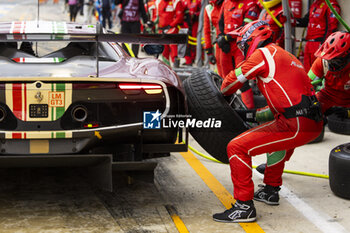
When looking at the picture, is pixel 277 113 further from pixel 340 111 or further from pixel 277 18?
pixel 277 18

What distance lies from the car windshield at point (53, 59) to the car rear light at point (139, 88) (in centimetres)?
29

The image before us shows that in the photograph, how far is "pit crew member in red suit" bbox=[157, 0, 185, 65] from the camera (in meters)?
14.1

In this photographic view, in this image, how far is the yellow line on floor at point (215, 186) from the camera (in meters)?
4.29

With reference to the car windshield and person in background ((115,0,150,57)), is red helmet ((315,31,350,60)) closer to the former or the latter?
the car windshield

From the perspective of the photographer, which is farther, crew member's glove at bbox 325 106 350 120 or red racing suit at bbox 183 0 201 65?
red racing suit at bbox 183 0 201 65

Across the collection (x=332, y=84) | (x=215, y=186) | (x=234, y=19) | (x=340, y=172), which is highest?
(x=234, y=19)

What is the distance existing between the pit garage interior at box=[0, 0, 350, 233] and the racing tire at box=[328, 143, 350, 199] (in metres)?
0.08

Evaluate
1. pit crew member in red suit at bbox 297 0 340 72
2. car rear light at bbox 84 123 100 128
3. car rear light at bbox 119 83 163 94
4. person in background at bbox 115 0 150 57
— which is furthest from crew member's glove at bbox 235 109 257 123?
person in background at bbox 115 0 150 57

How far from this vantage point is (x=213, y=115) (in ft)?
15.6

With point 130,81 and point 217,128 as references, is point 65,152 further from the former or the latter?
point 217,128

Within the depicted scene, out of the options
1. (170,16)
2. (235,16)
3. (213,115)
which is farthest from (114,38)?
(170,16)

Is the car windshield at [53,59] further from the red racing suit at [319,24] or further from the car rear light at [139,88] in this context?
the red racing suit at [319,24]

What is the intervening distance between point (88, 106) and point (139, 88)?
0.38m

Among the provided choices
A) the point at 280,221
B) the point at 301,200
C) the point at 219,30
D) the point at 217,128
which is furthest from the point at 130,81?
the point at 219,30
